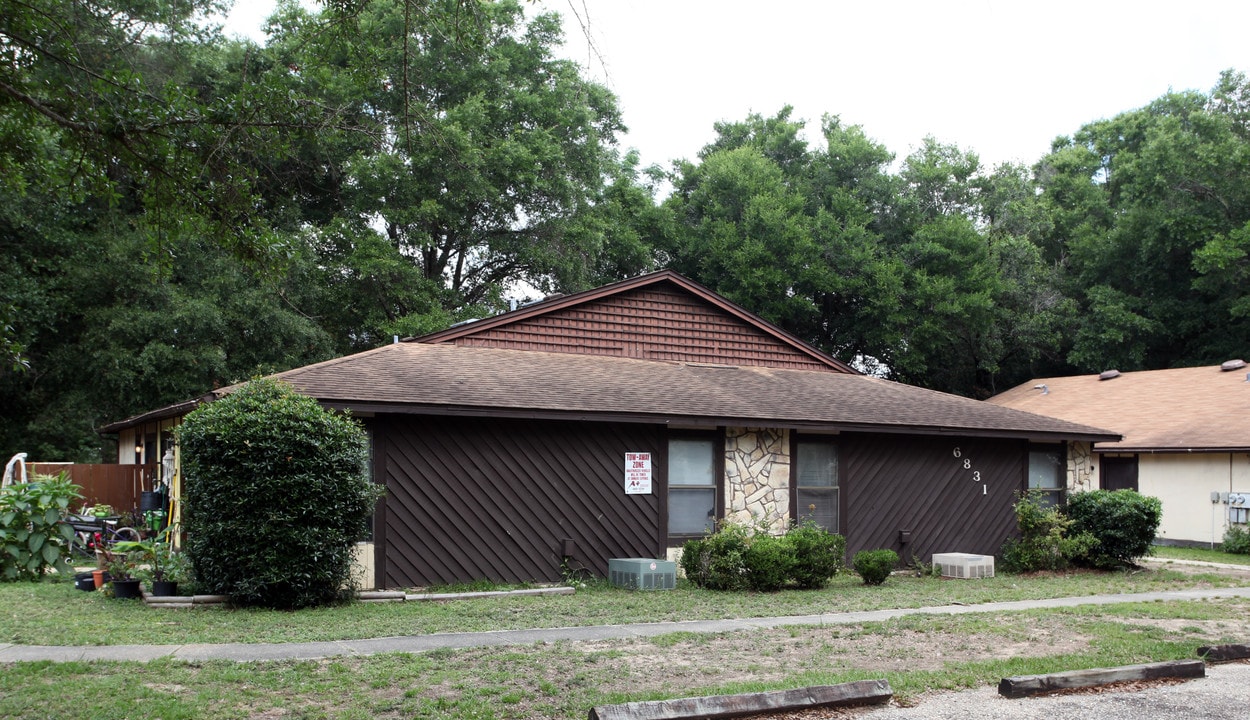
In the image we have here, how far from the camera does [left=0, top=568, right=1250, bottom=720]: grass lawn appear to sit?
258 inches

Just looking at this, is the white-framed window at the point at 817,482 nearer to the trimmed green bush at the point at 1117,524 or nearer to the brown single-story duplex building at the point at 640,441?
the brown single-story duplex building at the point at 640,441

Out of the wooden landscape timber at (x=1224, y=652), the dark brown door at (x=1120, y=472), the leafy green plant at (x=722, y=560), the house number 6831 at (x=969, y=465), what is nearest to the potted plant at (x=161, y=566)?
the leafy green plant at (x=722, y=560)

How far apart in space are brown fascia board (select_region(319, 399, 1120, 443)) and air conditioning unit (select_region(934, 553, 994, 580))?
77.2 inches

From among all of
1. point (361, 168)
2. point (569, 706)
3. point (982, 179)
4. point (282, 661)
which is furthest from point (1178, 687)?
point (982, 179)

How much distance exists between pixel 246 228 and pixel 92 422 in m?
Result: 20.1

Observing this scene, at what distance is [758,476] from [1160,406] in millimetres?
15714

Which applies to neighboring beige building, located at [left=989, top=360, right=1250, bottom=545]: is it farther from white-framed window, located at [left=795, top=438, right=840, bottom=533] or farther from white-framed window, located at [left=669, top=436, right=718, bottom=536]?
white-framed window, located at [left=669, top=436, right=718, bottom=536]

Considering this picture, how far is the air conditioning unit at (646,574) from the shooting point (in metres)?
13.4

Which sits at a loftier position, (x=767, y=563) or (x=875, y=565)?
(x=767, y=563)

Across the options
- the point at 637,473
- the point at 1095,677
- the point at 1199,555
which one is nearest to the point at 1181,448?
the point at 1199,555

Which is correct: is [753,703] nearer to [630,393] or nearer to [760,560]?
[760,560]

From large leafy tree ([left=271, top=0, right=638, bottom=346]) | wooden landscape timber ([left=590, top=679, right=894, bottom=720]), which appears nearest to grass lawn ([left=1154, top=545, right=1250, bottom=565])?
wooden landscape timber ([left=590, top=679, right=894, bottom=720])

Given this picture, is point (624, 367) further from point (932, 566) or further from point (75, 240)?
point (75, 240)

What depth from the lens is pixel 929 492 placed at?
1681 cm
